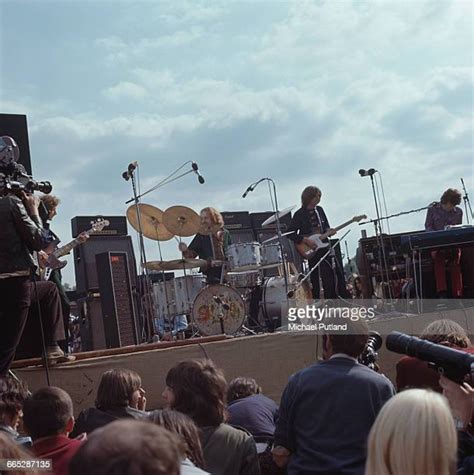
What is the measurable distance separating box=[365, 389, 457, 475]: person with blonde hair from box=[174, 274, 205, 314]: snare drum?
9251mm

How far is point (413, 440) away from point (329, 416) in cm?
174

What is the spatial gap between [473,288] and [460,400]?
23.3ft

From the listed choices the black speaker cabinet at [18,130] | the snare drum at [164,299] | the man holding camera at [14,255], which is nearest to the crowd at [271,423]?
the man holding camera at [14,255]

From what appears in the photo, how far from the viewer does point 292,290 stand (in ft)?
33.9

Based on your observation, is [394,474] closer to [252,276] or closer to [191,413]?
[191,413]

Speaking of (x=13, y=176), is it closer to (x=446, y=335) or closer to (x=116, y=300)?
(x=446, y=335)

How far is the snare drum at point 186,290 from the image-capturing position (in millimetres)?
11242

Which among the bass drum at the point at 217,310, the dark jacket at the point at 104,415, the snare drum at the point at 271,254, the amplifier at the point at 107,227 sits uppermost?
the amplifier at the point at 107,227

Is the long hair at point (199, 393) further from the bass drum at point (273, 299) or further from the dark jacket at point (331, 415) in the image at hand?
the bass drum at point (273, 299)

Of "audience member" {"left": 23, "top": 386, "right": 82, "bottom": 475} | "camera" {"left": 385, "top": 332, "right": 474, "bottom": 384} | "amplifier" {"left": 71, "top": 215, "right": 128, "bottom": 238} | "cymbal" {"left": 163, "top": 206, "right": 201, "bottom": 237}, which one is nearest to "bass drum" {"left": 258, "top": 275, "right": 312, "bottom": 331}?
"cymbal" {"left": 163, "top": 206, "right": 201, "bottom": 237}

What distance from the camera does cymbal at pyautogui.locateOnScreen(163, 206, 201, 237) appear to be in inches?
423

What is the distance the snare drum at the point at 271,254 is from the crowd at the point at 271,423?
6.08 m

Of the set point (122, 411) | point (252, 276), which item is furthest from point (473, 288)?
point (122, 411)

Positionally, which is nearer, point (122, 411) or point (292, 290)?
point (122, 411)
